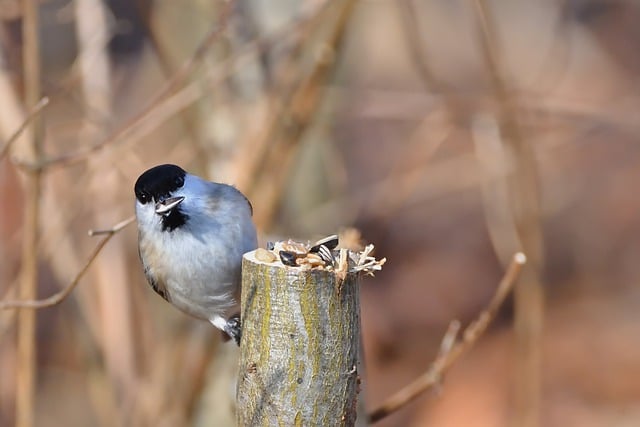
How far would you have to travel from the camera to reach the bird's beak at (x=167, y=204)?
5.80 ft

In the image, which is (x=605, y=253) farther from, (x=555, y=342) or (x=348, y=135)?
(x=348, y=135)

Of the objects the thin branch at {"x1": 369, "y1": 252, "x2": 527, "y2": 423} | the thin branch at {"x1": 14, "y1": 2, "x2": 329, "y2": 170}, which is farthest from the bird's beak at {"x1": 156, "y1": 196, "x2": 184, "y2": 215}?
the thin branch at {"x1": 369, "y1": 252, "x2": 527, "y2": 423}

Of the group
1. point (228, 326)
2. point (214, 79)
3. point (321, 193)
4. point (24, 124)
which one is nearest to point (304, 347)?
point (228, 326)

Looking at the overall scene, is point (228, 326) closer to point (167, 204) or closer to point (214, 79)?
point (167, 204)

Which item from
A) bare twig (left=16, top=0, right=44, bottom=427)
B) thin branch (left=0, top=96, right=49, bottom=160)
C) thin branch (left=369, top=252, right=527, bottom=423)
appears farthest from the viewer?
bare twig (left=16, top=0, right=44, bottom=427)

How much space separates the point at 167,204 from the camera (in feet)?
5.90

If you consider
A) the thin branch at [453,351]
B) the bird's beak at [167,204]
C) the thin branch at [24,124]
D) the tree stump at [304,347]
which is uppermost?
the thin branch at [24,124]

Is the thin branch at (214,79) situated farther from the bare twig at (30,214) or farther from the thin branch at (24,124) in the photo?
the thin branch at (24,124)

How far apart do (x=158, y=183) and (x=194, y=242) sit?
147mm

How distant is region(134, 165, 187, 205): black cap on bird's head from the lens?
1.79 m

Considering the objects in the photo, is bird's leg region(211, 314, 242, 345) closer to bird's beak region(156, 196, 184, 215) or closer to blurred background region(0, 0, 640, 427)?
bird's beak region(156, 196, 184, 215)

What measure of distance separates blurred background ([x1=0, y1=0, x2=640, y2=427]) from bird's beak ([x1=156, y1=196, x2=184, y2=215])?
29 centimetres

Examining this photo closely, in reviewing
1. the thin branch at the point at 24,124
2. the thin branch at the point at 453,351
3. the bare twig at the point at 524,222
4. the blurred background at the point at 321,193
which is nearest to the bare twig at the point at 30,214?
the blurred background at the point at 321,193

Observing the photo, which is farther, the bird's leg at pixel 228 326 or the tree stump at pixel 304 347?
the bird's leg at pixel 228 326
